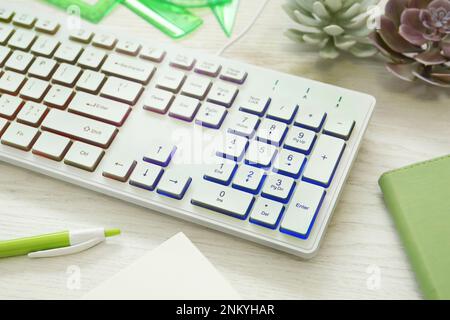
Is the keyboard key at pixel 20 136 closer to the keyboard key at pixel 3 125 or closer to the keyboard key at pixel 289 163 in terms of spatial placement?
the keyboard key at pixel 3 125

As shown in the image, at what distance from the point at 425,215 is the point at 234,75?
0.70ft

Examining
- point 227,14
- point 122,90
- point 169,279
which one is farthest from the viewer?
point 227,14

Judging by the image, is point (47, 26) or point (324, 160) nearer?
point (324, 160)

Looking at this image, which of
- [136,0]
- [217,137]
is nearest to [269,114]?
[217,137]

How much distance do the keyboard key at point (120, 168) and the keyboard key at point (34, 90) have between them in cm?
11

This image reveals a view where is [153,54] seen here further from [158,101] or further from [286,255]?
[286,255]

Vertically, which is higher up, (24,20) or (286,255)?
(24,20)

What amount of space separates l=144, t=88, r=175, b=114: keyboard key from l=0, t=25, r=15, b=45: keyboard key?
0.17 metres

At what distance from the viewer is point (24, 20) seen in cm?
57

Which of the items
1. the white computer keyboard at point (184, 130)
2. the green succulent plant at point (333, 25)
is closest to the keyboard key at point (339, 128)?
the white computer keyboard at point (184, 130)

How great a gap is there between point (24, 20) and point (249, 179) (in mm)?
318

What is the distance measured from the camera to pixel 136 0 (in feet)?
2.10

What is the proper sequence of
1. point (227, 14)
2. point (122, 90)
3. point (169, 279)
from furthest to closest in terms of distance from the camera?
point (227, 14), point (122, 90), point (169, 279)

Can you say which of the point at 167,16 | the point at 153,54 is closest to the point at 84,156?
the point at 153,54
